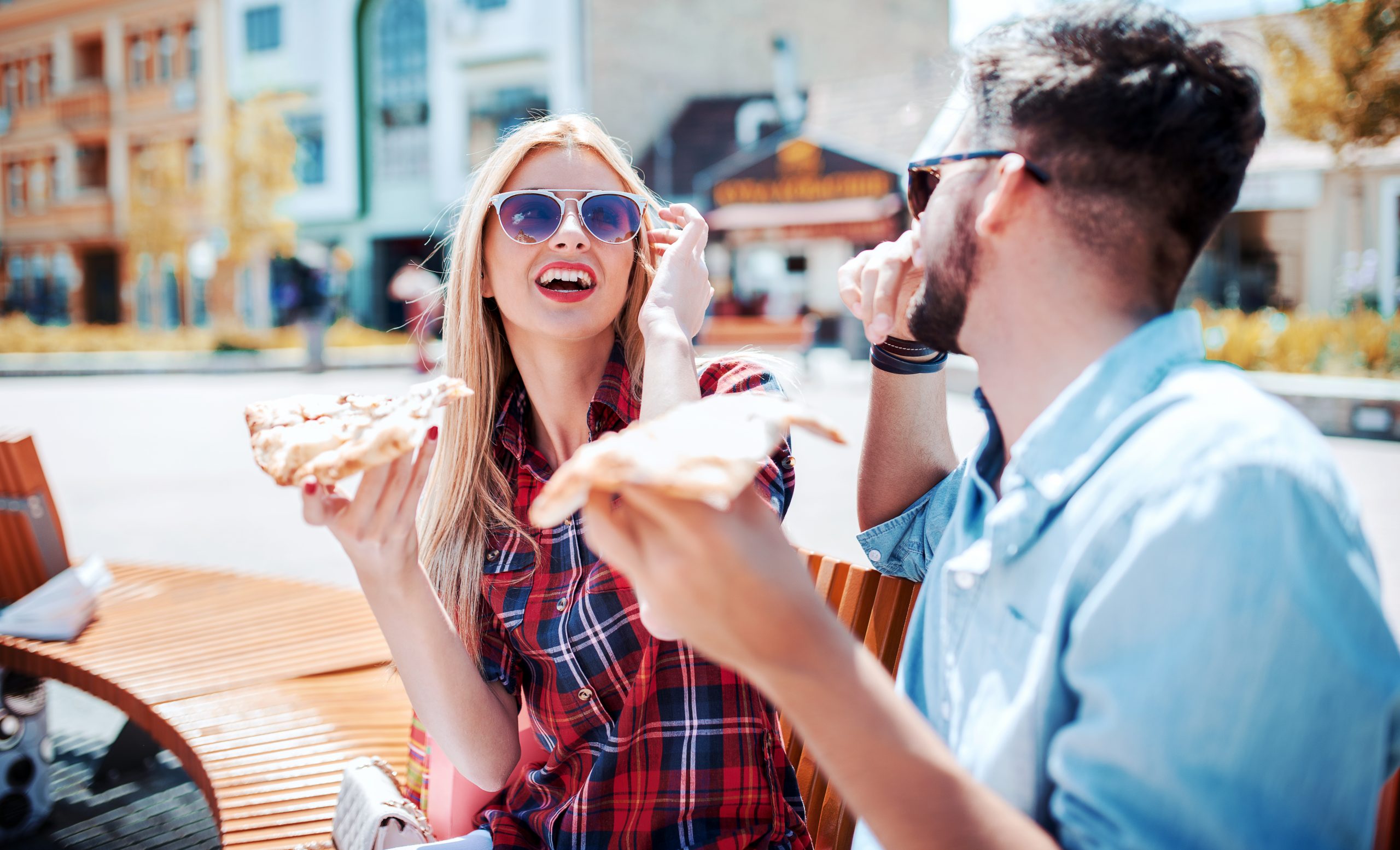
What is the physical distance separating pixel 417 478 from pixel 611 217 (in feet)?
2.65

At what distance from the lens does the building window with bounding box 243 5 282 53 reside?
3027cm

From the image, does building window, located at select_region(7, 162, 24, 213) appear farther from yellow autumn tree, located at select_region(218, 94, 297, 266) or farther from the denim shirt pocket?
the denim shirt pocket

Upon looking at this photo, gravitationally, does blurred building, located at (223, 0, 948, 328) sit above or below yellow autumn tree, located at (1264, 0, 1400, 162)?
above

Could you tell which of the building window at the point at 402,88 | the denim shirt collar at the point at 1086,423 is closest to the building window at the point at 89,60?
the building window at the point at 402,88

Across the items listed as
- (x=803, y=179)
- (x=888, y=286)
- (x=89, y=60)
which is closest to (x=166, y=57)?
(x=89, y=60)

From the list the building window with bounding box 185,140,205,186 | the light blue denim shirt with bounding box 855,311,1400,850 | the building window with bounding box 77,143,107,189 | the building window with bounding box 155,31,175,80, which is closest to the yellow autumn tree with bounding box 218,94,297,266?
the building window with bounding box 185,140,205,186

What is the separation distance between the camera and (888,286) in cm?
156

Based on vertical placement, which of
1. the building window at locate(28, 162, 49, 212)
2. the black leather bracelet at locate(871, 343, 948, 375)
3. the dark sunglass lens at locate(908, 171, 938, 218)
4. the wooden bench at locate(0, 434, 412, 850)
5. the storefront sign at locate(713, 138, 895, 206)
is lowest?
the wooden bench at locate(0, 434, 412, 850)

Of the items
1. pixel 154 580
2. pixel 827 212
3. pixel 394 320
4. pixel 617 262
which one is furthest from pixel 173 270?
pixel 617 262

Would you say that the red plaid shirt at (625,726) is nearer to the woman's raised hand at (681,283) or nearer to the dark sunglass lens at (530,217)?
the woman's raised hand at (681,283)

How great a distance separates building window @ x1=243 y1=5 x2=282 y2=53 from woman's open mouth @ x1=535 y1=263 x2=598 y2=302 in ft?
108

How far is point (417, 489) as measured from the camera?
1449 mm

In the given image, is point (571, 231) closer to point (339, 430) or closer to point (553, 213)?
point (553, 213)

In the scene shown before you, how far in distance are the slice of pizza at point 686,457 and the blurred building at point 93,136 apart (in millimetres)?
32449
